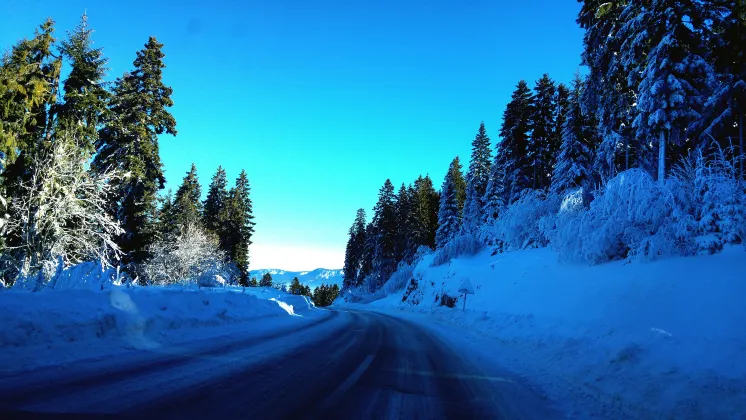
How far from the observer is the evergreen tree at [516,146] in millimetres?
34812

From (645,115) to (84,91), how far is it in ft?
92.6

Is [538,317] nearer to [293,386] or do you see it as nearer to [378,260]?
[293,386]

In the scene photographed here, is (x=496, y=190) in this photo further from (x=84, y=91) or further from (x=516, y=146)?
(x=84, y=91)

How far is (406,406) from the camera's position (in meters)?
4.71

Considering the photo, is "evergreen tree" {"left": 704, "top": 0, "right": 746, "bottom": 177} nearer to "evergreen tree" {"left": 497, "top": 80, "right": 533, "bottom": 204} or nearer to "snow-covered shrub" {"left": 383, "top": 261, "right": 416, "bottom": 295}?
"evergreen tree" {"left": 497, "top": 80, "right": 533, "bottom": 204}

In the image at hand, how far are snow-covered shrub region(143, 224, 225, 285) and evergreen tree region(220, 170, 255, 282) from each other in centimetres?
903

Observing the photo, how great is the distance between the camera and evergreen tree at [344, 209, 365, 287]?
75.1 metres

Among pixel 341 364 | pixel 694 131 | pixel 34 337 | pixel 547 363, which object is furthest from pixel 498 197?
pixel 34 337

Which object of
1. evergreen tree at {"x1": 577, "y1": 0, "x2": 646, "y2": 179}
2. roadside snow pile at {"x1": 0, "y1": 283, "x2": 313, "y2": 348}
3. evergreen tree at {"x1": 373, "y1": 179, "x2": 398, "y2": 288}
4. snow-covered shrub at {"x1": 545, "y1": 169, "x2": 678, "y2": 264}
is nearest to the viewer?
roadside snow pile at {"x1": 0, "y1": 283, "x2": 313, "y2": 348}

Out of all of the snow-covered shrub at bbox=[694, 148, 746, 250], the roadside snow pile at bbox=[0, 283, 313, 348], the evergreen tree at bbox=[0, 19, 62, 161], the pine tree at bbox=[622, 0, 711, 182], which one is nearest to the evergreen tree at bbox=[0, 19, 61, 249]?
the evergreen tree at bbox=[0, 19, 62, 161]

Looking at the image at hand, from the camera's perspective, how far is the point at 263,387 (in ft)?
15.9

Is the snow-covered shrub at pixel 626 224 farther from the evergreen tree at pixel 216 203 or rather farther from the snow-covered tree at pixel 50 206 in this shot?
the evergreen tree at pixel 216 203

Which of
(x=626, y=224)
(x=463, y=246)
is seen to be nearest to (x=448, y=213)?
(x=463, y=246)

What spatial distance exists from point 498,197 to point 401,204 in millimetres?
22632
